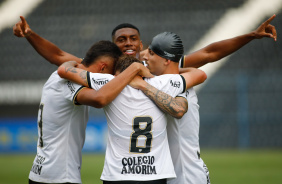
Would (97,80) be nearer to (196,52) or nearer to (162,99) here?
(162,99)

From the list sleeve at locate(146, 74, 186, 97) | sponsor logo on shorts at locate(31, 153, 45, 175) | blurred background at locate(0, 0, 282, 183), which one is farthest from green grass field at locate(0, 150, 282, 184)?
sleeve at locate(146, 74, 186, 97)

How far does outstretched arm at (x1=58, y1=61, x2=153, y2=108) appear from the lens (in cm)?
393

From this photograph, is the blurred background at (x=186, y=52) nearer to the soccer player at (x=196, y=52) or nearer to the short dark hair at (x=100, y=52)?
the soccer player at (x=196, y=52)

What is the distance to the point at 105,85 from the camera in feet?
13.1

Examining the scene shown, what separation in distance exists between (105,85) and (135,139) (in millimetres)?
555

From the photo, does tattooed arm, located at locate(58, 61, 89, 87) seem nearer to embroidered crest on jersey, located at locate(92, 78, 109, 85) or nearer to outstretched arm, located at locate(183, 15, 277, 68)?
embroidered crest on jersey, located at locate(92, 78, 109, 85)

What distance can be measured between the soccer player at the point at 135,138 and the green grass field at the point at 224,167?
5403 millimetres

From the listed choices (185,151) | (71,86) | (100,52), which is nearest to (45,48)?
(100,52)

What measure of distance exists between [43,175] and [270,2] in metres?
16.3

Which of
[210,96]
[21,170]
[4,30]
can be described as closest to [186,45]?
[210,96]

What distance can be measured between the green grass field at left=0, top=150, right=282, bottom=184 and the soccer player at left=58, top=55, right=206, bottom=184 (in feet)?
17.7

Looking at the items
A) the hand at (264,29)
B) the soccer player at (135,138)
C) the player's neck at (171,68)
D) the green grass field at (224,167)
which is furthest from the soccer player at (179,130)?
the green grass field at (224,167)

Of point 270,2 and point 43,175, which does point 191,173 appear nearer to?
point 43,175

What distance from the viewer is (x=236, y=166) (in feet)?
38.0
